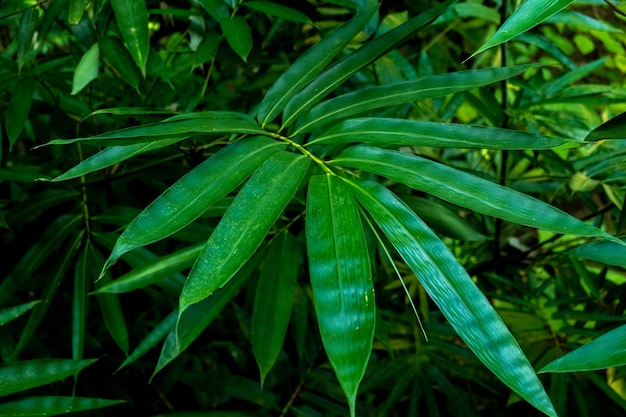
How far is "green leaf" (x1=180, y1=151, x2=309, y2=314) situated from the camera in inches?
16.8

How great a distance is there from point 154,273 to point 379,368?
0.45 meters

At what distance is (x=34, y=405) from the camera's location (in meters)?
0.64

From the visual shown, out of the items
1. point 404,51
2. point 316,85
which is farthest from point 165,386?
point 404,51

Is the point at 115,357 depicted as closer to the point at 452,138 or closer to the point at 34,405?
the point at 34,405

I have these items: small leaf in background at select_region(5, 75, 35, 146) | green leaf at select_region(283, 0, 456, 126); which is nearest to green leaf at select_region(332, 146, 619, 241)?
green leaf at select_region(283, 0, 456, 126)

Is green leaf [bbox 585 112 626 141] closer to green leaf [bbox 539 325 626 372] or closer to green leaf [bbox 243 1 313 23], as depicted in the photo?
green leaf [bbox 539 325 626 372]

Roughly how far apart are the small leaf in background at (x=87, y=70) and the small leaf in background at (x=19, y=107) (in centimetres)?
8

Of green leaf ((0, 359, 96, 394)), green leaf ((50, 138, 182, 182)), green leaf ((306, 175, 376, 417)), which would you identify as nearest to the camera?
green leaf ((306, 175, 376, 417))

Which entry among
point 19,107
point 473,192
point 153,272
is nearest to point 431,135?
point 473,192

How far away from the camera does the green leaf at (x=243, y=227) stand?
427 mm

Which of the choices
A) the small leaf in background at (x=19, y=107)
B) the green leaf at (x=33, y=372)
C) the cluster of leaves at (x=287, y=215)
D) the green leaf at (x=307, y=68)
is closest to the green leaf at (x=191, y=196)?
the cluster of leaves at (x=287, y=215)

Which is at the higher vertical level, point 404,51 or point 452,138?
point 404,51

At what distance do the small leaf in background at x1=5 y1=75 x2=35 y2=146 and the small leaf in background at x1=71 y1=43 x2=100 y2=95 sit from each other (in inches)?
3.1

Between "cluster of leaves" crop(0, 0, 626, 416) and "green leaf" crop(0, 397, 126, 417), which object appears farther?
"green leaf" crop(0, 397, 126, 417)
